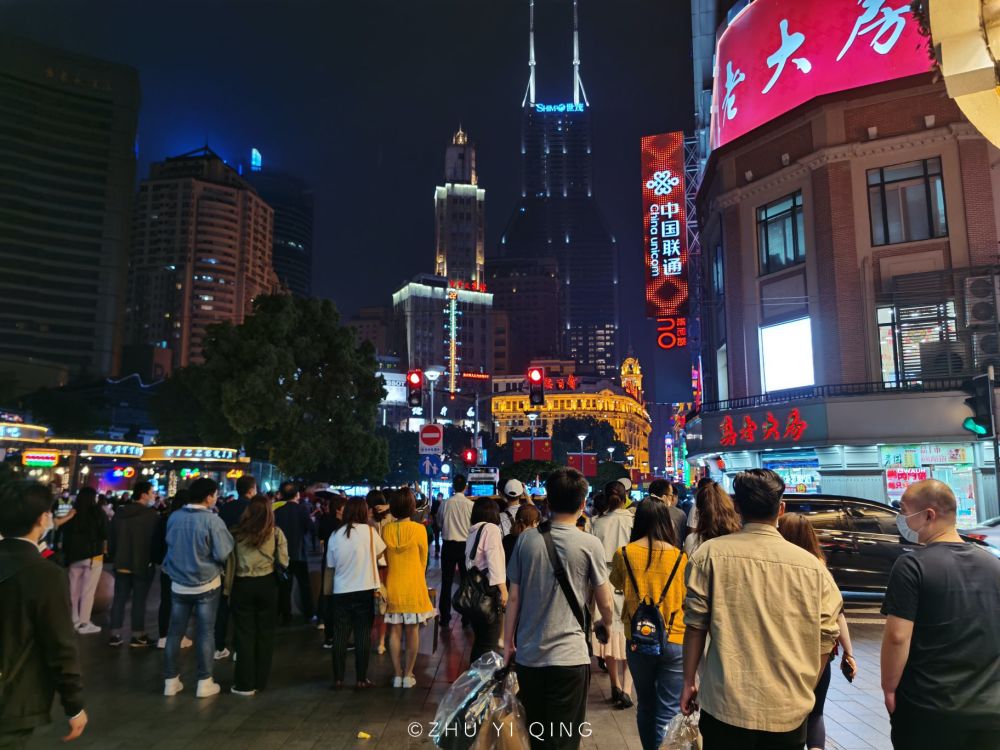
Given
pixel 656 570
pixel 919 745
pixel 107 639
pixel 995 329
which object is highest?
pixel 995 329

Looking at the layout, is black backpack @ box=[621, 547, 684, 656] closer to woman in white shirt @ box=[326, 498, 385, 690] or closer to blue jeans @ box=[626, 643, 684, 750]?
blue jeans @ box=[626, 643, 684, 750]

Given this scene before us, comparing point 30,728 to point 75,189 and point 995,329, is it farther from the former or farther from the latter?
point 75,189

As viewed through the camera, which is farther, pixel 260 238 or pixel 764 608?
pixel 260 238

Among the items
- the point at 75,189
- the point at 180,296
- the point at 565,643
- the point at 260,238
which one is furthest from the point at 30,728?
the point at 260,238

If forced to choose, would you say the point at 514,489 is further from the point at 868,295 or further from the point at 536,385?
the point at 868,295

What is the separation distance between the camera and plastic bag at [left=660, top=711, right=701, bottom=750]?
3.71 metres

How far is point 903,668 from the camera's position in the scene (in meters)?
3.34

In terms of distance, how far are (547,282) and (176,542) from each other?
172 meters

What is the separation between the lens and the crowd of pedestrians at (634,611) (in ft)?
10.1

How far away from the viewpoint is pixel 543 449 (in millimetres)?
30391

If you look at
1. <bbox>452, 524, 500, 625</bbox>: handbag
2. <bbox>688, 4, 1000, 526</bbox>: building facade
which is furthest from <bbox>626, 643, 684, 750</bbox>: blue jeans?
<bbox>688, 4, 1000, 526</bbox>: building facade

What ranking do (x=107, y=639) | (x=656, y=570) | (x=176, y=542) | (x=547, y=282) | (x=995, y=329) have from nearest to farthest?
(x=656, y=570) < (x=176, y=542) < (x=107, y=639) < (x=995, y=329) < (x=547, y=282)

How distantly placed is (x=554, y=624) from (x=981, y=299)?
2184 cm

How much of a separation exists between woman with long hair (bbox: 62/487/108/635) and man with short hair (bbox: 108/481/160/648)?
48 centimetres
